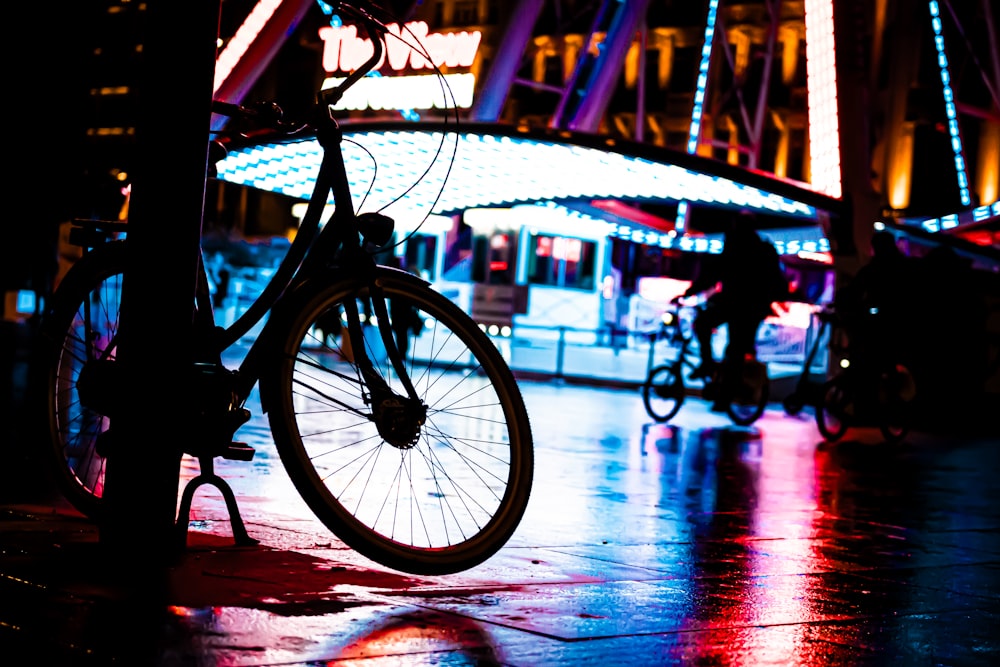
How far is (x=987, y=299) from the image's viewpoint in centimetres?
2009

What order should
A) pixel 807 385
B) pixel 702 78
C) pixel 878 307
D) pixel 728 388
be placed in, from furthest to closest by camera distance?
pixel 702 78
pixel 807 385
pixel 728 388
pixel 878 307

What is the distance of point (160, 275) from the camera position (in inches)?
152

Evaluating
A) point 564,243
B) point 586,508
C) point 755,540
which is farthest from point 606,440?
point 564,243

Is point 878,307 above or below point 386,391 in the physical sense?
above

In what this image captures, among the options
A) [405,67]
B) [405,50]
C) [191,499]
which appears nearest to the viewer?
[191,499]

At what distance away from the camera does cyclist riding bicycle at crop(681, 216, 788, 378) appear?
1420 cm

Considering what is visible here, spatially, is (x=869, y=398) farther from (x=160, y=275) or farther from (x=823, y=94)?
(x=160, y=275)

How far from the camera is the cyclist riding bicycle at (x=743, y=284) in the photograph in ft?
46.6

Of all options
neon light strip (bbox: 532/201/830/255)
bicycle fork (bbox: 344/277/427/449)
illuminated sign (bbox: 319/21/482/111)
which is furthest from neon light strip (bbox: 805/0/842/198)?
bicycle fork (bbox: 344/277/427/449)

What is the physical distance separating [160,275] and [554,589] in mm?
1424

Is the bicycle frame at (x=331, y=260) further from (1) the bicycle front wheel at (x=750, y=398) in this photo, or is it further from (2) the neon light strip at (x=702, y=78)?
(2) the neon light strip at (x=702, y=78)

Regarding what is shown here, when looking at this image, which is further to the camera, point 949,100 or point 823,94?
point 949,100

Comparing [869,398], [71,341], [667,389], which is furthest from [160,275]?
[667,389]

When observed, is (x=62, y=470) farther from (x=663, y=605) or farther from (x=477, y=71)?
Result: (x=477, y=71)
